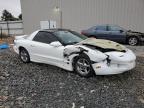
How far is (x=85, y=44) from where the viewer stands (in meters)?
Answer: 6.48

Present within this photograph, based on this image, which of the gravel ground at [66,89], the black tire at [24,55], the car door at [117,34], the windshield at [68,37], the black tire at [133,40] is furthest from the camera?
the car door at [117,34]

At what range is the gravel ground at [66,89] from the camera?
15.4 ft

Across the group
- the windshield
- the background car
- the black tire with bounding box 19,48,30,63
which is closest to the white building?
the background car

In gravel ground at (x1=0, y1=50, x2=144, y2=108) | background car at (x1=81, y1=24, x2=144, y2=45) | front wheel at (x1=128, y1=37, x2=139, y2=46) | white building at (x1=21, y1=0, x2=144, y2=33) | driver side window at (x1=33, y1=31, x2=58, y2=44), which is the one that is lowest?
gravel ground at (x1=0, y1=50, x2=144, y2=108)

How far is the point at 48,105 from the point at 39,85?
4.00 feet

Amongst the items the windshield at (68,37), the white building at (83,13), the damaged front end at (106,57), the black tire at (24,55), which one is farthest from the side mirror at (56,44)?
the white building at (83,13)

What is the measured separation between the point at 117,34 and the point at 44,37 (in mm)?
7580

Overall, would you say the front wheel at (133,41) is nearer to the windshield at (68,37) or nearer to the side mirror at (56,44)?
the windshield at (68,37)

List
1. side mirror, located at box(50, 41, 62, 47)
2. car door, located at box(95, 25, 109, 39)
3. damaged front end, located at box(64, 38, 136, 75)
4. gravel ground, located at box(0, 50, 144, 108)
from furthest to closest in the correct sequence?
car door, located at box(95, 25, 109, 39) < side mirror, located at box(50, 41, 62, 47) < damaged front end, located at box(64, 38, 136, 75) < gravel ground, located at box(0, 50, 144, 108)

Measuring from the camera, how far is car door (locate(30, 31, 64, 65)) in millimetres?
6822

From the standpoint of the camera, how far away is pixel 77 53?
6273 mm

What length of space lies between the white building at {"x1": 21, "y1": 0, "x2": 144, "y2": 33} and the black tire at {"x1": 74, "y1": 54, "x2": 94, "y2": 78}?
1236 cm

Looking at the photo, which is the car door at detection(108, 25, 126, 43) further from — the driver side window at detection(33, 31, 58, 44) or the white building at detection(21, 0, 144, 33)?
the driver side window at detection(33, 31, 58, 44)

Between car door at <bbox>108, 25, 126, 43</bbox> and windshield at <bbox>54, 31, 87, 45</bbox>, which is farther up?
windshield at <bbox>54, 31, 87, 45</bbox>
